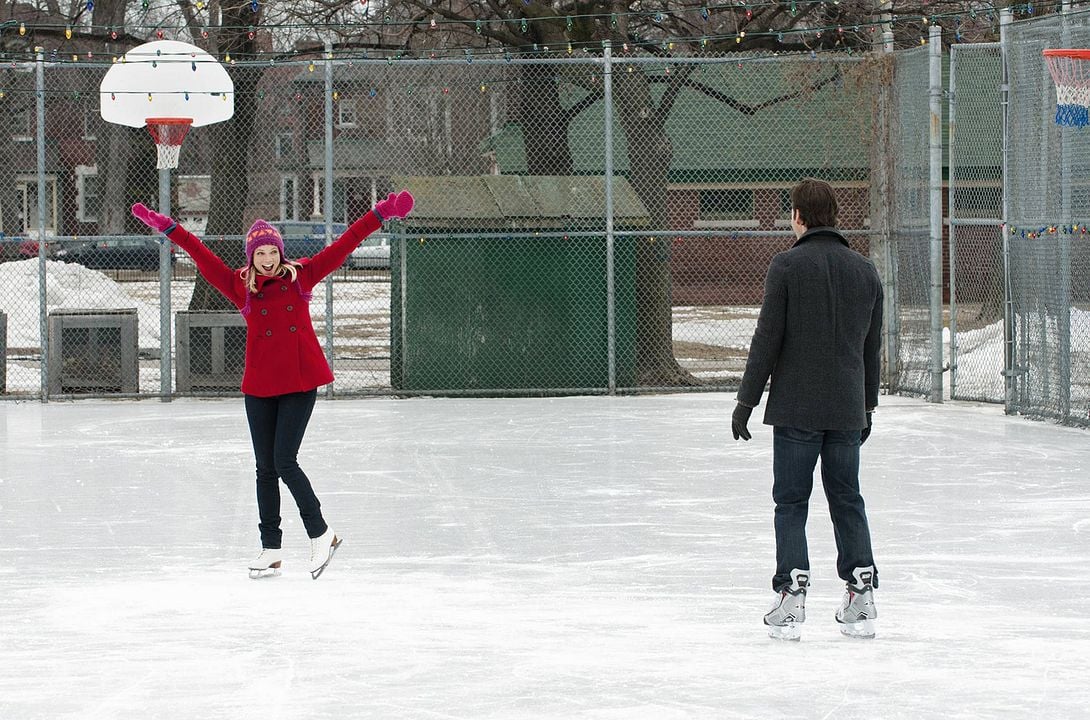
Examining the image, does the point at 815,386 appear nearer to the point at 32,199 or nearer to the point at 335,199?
the point at 335,199

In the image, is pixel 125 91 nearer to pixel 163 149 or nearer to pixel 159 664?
pixel 163 149

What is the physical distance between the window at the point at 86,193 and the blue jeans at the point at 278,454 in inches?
1741

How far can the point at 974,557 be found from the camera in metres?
7.89

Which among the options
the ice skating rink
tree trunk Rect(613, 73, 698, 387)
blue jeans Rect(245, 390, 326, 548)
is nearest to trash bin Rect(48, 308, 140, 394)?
the ice skating rink

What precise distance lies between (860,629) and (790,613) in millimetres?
272

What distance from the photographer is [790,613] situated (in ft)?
20.3

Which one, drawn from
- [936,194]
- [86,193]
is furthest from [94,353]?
[86,193]

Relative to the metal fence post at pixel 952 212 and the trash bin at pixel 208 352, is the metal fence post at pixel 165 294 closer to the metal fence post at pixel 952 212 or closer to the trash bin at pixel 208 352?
the trash bin at pixel 208 352

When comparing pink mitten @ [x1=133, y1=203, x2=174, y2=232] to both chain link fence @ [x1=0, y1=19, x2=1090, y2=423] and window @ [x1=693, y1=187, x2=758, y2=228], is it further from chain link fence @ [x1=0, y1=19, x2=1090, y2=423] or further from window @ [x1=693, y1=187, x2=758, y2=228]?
window @ [x1=693, y1=187, x2=758, y2=228]

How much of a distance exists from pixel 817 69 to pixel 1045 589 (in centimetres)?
1050

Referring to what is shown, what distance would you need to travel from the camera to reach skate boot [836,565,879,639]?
6.20 meters

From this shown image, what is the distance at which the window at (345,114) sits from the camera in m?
44.7

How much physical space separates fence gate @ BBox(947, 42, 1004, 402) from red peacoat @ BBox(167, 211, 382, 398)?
7.45 metres

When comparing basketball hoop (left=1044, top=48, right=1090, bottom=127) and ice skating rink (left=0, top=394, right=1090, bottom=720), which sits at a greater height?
basketball hoop (left=1044, top=48, right=1090, bottom=127)
